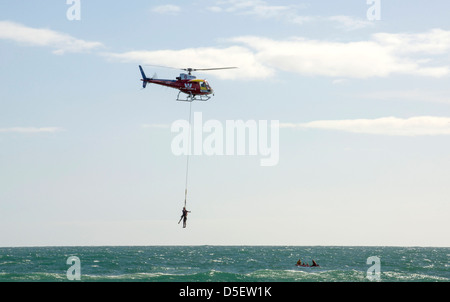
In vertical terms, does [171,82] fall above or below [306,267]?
above
